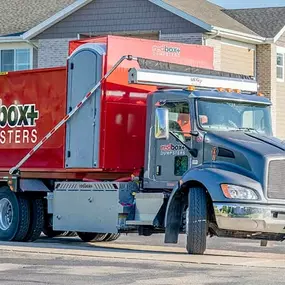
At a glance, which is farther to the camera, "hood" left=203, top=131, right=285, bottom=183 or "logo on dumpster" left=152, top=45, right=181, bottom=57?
"logo on dumpster" left=152, top=45, right=181, bottom=57

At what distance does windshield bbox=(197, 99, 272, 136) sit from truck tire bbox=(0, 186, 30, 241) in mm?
4321

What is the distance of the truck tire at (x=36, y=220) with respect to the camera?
18031 millimetres

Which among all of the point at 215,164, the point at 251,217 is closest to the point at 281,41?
the point at 215,164

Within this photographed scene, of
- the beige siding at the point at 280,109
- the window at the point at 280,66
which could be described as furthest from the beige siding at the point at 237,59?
the beige siding at the point at 280,109

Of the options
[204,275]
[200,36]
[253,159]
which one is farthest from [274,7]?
[204,275]

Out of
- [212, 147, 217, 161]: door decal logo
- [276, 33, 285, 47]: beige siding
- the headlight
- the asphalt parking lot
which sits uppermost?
[276, 33, 285, 47]: beige siding

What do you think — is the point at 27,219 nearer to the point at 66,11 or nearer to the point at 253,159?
the point at 253,159

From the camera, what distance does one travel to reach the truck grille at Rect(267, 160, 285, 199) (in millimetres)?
14492

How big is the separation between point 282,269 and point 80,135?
209 inches

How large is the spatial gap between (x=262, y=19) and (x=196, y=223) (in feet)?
75.7

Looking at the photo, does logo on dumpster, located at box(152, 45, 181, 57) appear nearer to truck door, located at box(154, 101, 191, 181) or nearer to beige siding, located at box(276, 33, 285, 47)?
truck door, located at box(154, 101, 191, 181)

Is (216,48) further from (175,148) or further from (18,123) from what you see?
(175,148)

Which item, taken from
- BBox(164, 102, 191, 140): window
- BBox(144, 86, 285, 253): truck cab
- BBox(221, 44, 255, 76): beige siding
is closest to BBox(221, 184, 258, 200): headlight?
BBox(144, 86, 285, 253): truck cab

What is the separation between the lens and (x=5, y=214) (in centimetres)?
1839
